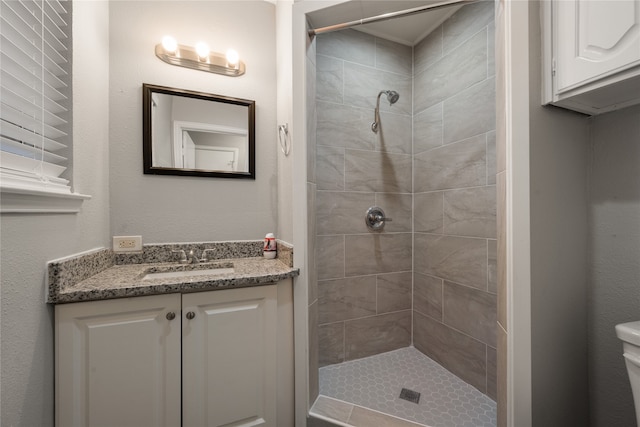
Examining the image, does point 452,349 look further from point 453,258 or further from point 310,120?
point 310,120

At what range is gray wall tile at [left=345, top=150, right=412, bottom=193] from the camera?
187 centimetres

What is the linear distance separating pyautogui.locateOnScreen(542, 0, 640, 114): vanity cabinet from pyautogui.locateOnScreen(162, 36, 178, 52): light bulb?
5.95 feet

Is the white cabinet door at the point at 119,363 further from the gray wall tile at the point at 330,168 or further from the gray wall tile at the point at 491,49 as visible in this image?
the gray wall tile at the point at 491,49

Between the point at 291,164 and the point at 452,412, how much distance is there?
160cm

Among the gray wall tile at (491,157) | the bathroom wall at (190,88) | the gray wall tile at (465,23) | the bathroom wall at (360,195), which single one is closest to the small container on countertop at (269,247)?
the bathroom wall at (190,88)

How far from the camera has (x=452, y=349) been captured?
5.63ft

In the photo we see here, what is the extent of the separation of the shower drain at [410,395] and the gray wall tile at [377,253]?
75 centimetres

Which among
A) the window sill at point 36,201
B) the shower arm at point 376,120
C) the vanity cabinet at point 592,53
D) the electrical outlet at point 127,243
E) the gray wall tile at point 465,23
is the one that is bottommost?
the electrical outlet at point 127,243

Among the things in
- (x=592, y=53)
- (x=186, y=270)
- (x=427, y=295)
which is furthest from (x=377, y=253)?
(x=592, y=53)

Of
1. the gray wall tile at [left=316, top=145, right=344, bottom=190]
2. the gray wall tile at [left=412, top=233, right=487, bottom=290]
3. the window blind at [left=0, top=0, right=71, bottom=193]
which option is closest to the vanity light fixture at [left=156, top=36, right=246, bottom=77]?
the window blind at [left=0, top=0, right=71, bottom=193]

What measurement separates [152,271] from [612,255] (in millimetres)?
2179

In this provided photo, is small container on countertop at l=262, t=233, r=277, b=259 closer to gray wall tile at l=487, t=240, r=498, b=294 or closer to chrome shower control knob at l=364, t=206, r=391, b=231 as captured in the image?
chrome shower control knob at l=364, t=206, r=391, b=231

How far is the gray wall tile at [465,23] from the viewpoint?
1508 mm

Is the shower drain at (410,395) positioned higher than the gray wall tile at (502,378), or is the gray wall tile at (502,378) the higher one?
the gray wall tile at (502,378)
